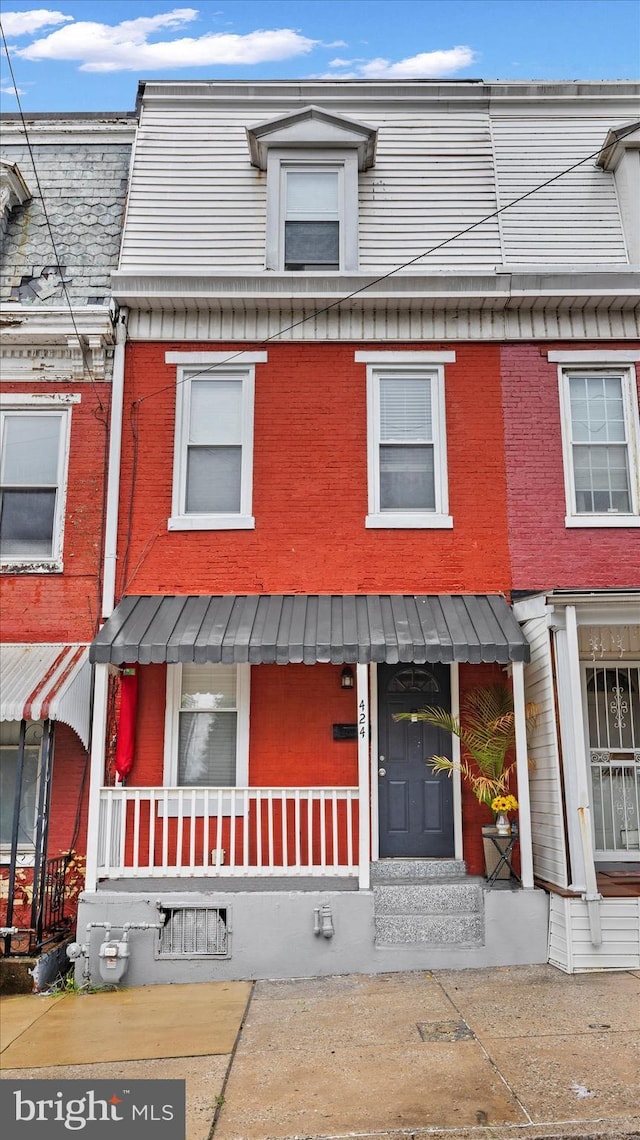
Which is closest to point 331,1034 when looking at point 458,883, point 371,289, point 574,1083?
point 574,1083

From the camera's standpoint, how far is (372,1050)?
223 inches

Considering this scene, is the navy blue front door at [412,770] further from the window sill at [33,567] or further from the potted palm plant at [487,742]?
the window sill at [33,567]

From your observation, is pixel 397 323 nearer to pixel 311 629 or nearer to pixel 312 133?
pixel 312 133

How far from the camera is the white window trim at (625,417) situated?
9352 mm

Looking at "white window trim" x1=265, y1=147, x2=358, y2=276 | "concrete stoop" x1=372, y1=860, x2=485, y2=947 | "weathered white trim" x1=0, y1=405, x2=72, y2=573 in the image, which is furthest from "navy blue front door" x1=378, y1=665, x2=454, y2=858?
Answer: "white window trim" x1=265, y1=147, x2=358, y2=276

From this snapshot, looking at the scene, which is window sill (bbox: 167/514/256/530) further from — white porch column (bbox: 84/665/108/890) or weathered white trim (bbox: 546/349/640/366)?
weathered white trim (bbox: 546/349/640/366)

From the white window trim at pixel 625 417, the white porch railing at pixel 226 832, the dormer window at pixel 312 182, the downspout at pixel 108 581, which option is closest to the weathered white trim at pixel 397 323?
the white window trim at pixel 625 417

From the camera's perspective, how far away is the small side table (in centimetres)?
820

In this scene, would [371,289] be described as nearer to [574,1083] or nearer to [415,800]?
[415,800]

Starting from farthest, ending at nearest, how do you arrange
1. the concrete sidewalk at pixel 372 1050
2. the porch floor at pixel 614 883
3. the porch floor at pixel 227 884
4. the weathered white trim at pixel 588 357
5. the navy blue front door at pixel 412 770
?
the weathered white trim at pixel 588 357 → the navy blue front door at pixel 412 770 → the porch floor at pixel 227 884 → the porch floor at pixel 614 883 → the concrete sidewalk at pixel 372 1050

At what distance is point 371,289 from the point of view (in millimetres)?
9500

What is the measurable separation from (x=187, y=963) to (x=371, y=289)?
7.35 metres

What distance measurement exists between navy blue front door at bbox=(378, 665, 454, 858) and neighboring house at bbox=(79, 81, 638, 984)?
29 mm

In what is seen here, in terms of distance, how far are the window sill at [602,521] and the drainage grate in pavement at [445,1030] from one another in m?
5.33
